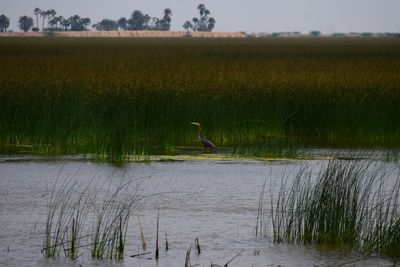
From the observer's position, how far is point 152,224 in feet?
30.7

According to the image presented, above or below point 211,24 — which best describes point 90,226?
below

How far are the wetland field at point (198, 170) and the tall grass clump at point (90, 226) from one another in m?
0.02

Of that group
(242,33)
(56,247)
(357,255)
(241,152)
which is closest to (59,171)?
(241,152)

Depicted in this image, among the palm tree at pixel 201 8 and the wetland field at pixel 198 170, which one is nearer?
the wetland field at pixel 198 170

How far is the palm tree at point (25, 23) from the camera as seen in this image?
168500mm

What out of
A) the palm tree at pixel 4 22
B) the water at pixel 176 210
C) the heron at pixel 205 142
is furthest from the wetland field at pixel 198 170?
the palm tree at pixel 4 22

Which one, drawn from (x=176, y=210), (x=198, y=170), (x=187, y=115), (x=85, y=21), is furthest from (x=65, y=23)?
(x=176, y=210)

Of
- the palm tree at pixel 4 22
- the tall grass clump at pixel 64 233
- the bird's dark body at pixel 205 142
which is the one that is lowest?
the tall grass clump at pixel 64 233

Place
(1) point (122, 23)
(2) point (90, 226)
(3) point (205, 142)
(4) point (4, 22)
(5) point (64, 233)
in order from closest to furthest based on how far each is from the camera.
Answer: (5) point (64, 233) → (2) point (90, 226) → (3) point (205, 142) → (4) point (4, 22) → (1) point (122, 23)

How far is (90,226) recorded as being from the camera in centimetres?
914

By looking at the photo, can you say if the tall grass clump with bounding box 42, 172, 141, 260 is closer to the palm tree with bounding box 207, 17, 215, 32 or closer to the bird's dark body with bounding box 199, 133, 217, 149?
the bird's dark body with bounding box 199, 133, 217, 149

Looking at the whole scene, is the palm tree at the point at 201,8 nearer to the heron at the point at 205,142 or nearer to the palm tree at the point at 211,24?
the palm tree at the point at 211,24

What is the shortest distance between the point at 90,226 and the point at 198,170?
408 centimetres

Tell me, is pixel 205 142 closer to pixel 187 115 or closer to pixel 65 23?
pixel 187 115
